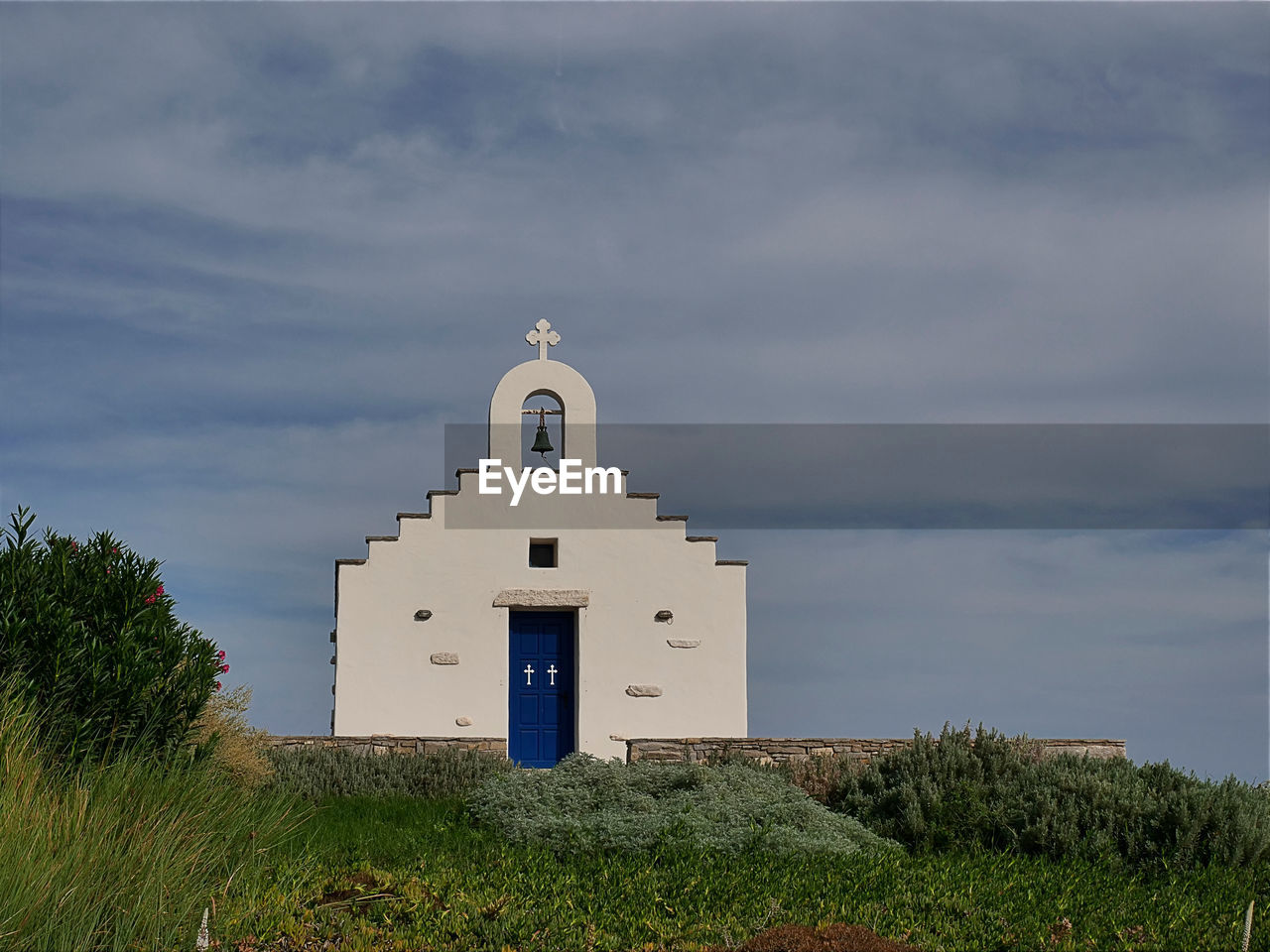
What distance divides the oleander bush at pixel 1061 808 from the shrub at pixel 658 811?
680mm

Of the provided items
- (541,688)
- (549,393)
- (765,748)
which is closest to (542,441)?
(549,393)

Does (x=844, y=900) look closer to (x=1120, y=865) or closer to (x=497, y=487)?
(x=1120, y=865)

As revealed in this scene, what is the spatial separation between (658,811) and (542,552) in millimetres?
7026

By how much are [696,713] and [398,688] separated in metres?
4.05

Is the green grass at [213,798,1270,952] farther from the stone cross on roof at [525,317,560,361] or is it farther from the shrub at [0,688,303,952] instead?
the stone cross on roof at [525,317,560,361]

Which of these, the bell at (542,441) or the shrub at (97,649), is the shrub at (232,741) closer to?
the shrub at (97,649)

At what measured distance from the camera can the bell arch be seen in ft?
54.4

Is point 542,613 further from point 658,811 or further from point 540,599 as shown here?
point 658,811

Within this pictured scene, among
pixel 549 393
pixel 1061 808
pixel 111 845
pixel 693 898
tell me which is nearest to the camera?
pixel 111 845

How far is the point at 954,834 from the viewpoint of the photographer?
1035 centimetres

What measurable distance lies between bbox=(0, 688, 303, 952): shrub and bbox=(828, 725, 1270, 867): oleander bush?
215 inches

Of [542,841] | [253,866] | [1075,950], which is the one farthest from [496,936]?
[1075,950]

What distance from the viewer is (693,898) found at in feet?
25.4

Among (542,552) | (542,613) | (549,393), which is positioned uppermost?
(549,393)
